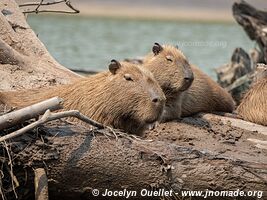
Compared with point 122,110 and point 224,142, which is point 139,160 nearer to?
point 122,110

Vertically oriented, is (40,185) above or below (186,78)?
below

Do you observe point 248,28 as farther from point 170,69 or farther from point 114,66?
point 114,66

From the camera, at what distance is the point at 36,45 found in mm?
9062

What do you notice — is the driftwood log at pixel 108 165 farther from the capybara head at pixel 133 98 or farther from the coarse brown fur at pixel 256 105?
the coarse brown fur at pixel 256 105

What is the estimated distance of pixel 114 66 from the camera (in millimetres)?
6570

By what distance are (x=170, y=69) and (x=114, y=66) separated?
1394mm

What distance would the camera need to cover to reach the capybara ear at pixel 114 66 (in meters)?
6.55

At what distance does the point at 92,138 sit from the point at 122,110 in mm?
Result: 871

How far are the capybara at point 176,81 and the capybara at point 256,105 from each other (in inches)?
21.4

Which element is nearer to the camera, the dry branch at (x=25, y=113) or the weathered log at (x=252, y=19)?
the dry branch at (x=25, y=113)

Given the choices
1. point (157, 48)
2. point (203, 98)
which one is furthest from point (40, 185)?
point (203, 98)

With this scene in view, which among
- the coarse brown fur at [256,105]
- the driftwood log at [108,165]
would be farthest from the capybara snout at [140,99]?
the coarse brown fur at [256,105]

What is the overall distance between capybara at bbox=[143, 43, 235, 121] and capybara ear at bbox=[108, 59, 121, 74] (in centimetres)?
132

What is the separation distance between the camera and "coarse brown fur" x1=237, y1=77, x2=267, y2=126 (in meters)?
7.98
